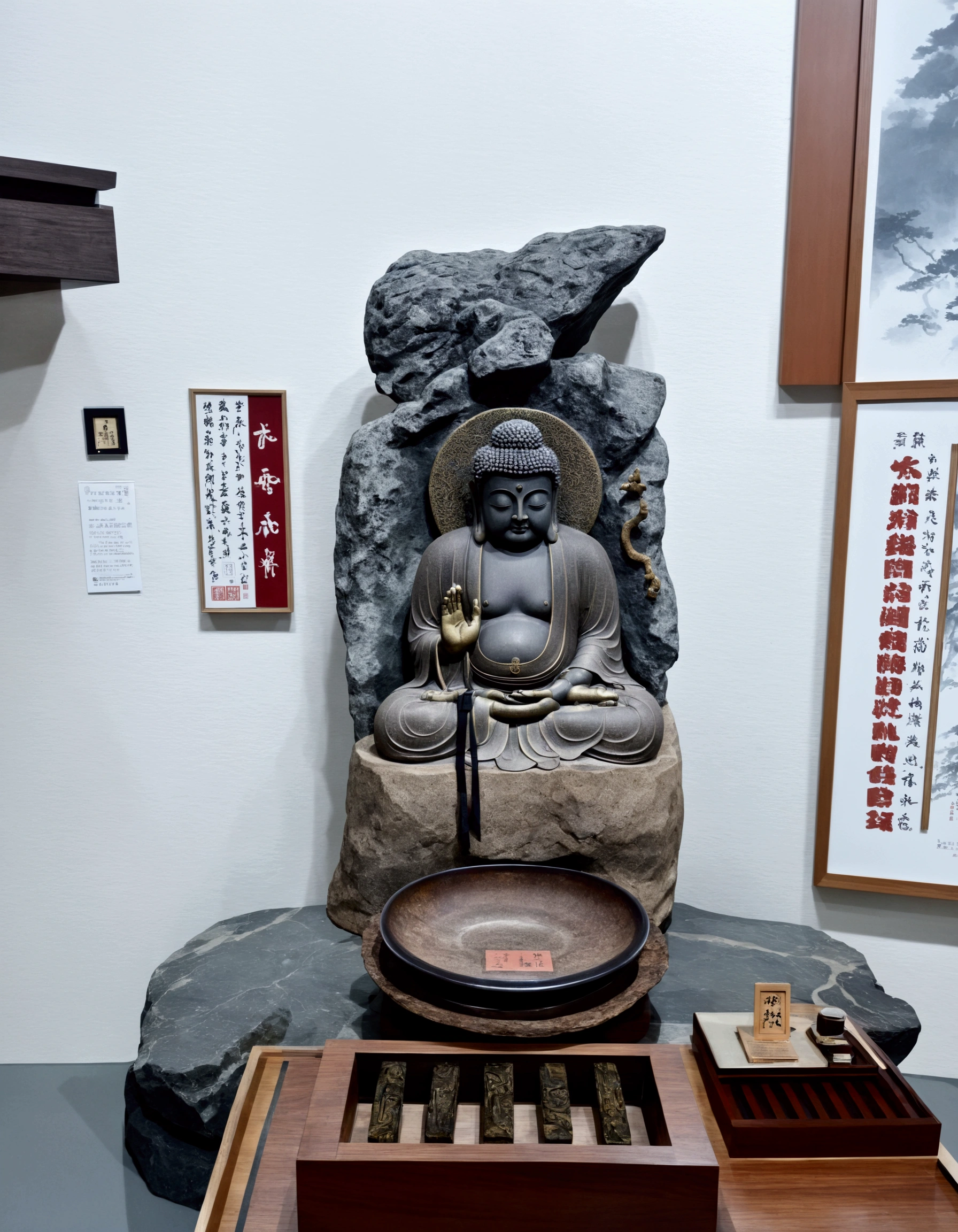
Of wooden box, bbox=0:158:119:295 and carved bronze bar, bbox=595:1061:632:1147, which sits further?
wooden box, bbox=0:158:119:295

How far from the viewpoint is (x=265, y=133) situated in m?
3.29

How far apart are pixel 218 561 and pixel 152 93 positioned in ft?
5.36

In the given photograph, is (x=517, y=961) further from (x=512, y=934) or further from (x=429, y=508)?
(x=429, y=508)

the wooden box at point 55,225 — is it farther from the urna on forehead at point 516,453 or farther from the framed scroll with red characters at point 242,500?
the urna on forehead at point 516,453

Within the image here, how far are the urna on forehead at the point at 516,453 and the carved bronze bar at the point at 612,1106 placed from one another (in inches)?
72.8

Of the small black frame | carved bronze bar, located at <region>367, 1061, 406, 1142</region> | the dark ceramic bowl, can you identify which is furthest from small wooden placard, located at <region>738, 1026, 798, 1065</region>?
the small black frame

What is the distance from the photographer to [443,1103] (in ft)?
5.82

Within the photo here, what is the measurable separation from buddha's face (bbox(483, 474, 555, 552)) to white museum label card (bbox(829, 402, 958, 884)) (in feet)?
3.70

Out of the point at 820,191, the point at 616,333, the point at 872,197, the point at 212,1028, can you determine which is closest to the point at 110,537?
the point at 212,1028

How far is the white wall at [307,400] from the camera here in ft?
10.7

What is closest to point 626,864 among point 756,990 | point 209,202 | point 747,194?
point 756,990

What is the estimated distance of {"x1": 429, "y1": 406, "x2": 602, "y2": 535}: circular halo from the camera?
321cm

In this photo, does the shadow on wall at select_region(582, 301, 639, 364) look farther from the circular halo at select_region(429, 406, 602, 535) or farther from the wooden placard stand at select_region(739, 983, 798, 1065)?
the wooden placard stand at select_region(739, 983, 798, 1065)

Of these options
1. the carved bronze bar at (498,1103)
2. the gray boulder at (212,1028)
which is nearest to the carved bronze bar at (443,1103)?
the carved bronze bar at (498,1103)
